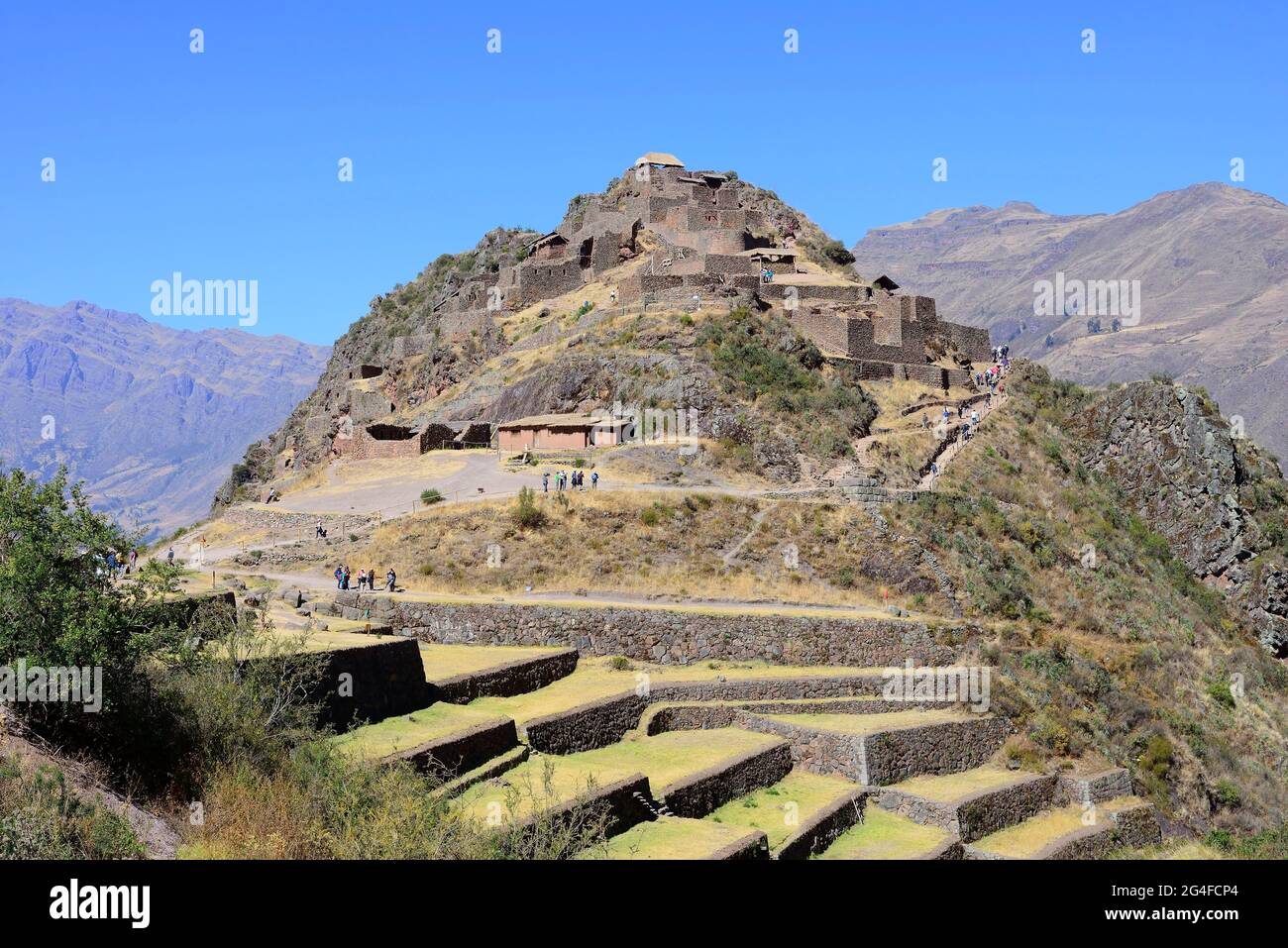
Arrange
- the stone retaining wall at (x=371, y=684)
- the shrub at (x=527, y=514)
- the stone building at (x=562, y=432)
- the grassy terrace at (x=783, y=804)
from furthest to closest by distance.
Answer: the stone building at (x=562, y=432) < the shrub at (x=527, y=514) < the stone retaining wall at (x=371, y=684) < the grassy terrace at (x=783, y=804)

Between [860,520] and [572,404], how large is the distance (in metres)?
15.9

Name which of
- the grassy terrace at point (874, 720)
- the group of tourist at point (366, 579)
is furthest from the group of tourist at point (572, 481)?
the grassy terrace at point (874, 720)

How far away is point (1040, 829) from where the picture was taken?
2492 cm

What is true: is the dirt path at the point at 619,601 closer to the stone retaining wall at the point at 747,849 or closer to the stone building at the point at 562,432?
the stone building at the point at 562,432

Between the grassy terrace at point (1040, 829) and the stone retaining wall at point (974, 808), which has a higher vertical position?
the stone retaining wall at point (974, 808)

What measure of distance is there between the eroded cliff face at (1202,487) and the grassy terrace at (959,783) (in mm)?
26687

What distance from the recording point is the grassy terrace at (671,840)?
16547 mm

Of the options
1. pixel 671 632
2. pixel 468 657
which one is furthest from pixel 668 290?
pixel 468 657

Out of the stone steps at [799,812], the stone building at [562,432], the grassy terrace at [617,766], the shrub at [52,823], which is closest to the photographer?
the shrub at [52,823]

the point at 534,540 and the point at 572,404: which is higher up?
the point at 572,404

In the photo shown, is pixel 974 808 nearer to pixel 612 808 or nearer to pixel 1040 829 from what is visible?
pixel 1040 829

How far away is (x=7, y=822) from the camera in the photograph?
12211 millimetres
